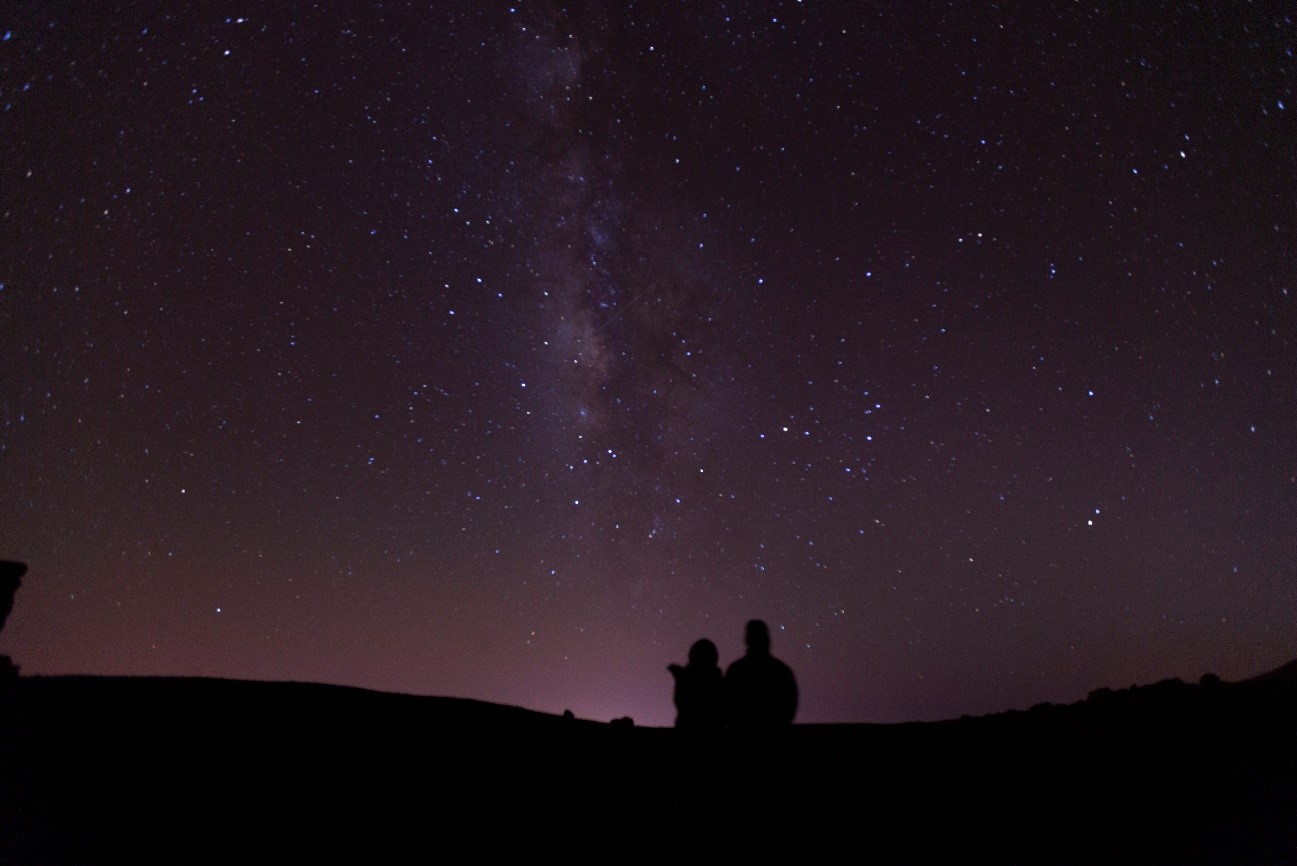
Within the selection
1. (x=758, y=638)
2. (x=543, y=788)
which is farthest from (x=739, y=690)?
(x=543, y=788)

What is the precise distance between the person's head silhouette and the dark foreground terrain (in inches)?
26.6

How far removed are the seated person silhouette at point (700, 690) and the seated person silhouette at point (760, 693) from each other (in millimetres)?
224

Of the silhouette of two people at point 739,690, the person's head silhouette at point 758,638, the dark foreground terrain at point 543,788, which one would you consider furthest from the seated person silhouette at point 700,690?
the person's head silhouette at point 758,638

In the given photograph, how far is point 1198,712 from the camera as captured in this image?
10586 mm

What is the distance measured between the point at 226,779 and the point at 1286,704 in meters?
14.3

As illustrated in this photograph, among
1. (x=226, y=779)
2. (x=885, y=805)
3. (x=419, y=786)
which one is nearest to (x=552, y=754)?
(x=419, y=786)

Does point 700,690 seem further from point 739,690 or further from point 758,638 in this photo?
point 758,638

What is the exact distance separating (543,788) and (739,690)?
2.10 metres

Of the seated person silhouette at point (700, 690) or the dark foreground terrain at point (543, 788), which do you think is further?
the seated person silhouette at point (700, 690)

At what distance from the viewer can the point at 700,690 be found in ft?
19.2

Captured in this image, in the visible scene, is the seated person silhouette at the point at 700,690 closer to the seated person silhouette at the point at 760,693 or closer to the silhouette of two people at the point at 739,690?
the silhouette of two people at the point at 739,690

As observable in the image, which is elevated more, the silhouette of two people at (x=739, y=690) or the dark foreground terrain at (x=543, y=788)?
the silhouette of two people at (x=739, y=690)

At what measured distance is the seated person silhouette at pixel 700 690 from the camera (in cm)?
576

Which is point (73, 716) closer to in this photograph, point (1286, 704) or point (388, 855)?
point (388, 855)
